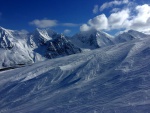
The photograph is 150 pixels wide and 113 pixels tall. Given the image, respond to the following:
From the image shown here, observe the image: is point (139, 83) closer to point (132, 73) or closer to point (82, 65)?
point (132, 73)

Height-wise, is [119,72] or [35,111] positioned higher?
[119,72]

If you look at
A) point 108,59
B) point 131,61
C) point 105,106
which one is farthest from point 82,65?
point 105,106

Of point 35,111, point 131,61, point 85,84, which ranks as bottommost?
point 35,111

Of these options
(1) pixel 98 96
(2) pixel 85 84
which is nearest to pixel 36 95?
(2) pixel 85 84

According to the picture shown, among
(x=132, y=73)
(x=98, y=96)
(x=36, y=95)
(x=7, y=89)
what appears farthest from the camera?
(x=7, y=89)

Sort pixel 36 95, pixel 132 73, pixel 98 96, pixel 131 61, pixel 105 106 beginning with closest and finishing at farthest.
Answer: pixel 105 106 → pixel 98 96 → pixel 132 73 → pixel 36 95 → pixel 131 61

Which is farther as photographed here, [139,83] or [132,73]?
[132,73]
